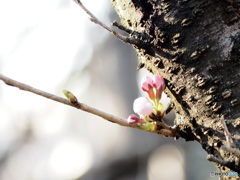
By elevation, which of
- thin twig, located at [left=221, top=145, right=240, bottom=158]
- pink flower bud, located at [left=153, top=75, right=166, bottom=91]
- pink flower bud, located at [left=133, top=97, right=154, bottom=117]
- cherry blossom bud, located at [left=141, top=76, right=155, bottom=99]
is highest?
cherry blossom bud, located at [left=141, top=76, right=155, bottom=99]

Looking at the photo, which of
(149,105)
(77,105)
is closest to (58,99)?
(77,105)

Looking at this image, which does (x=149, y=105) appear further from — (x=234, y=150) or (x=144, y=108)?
(x=234, y=150)

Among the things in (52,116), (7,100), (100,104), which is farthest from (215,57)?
(7,100)

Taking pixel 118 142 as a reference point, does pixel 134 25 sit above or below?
below

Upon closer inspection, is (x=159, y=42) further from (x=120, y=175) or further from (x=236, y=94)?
(x=120, y=175)

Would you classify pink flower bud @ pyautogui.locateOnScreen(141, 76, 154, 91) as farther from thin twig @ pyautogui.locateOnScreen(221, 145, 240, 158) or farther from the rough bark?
thin twig @ pyautogui.locateOnScreen(221, 145, 240, 158)

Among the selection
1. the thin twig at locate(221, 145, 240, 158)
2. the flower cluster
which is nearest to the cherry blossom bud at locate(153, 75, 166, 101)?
the flower cluster

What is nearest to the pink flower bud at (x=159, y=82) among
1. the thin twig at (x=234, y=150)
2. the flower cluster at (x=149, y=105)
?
the flower cluster at (x=149, y=105)
